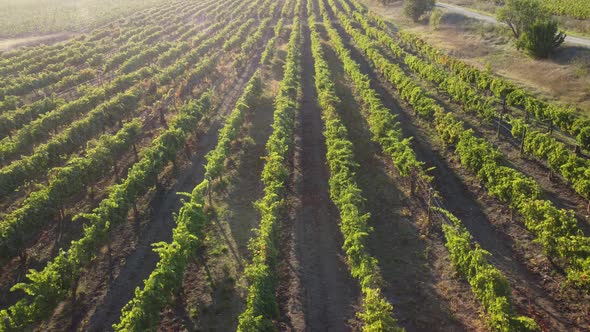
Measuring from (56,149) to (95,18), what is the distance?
78352 millimetres

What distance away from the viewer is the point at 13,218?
858 inches

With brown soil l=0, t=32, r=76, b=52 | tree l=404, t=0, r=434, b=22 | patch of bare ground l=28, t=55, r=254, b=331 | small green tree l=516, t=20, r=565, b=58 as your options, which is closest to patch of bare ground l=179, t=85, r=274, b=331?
patch of bare ground l=28, t=55, r=254, b=331

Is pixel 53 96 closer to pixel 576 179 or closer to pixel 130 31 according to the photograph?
pixel 130 31

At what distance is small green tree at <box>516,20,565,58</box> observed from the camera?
1834 inches

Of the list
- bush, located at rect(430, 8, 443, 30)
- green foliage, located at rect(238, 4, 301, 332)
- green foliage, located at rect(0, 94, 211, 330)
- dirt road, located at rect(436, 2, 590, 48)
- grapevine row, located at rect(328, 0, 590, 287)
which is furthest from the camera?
bush, located at rect(430, 8, 443, 30)

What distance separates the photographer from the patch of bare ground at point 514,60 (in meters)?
40.5

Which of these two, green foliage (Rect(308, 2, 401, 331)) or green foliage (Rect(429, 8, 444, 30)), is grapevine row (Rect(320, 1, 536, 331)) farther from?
green foliage (Rect(429, 8, 444, 30))

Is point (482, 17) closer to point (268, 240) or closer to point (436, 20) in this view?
point (436, 20)

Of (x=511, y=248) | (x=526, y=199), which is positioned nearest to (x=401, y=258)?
(x=511, y=248)

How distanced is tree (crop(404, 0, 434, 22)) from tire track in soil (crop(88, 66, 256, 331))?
2313 inches

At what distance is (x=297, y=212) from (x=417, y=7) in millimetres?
65489

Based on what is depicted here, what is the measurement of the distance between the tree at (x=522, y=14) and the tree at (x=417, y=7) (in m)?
22.5

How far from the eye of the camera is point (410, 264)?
69.4 ft

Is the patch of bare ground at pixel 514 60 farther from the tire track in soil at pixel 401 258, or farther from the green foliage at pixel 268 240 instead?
the green foliage at pixel 268 240
